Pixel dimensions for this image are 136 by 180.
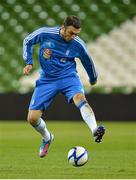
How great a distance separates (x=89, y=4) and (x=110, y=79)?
2.35 m

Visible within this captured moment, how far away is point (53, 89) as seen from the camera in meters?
9.36

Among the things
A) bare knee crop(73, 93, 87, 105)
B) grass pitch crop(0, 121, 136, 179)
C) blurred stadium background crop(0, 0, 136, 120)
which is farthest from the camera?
blurred stadium background crop(0, 0, 136, 120)

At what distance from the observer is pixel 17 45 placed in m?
20.8

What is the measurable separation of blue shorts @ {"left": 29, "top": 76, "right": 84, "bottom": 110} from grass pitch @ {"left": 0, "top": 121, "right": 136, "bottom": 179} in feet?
2.49

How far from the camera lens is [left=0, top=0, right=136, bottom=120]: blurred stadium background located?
1998 centimetres

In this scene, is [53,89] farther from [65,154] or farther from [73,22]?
[65,154]

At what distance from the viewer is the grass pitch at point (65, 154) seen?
8016mm

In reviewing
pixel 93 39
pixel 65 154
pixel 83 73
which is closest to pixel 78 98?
pixel 65 154

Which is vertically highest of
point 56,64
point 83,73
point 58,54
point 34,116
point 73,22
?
point 73,22

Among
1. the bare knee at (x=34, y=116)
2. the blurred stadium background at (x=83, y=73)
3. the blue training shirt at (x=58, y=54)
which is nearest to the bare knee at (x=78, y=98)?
→ the blue training shirt at (x=58, y=54)

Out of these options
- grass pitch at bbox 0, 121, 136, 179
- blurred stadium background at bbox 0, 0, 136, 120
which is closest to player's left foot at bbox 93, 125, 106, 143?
grass pitch at bbox 0, 121, 136, 179

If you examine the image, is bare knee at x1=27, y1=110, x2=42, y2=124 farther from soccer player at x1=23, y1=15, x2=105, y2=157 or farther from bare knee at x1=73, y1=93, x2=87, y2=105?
bare knee at x1=73, y1=93, x2=87, y2=105

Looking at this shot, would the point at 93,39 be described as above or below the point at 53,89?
below

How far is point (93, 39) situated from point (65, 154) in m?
10.4
